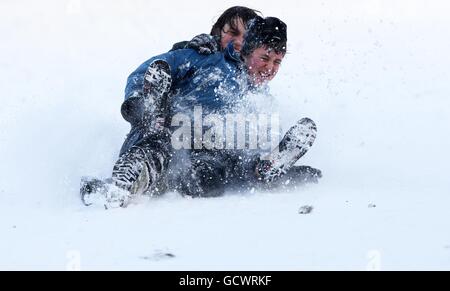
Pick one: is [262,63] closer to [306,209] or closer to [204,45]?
[204,45]

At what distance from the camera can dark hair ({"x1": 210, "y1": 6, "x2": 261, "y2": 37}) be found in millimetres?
4098

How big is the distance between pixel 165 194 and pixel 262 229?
0.85 metres

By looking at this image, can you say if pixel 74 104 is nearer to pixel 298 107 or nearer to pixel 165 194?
pixel 298 107

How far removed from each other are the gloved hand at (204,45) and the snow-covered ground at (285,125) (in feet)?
2.13

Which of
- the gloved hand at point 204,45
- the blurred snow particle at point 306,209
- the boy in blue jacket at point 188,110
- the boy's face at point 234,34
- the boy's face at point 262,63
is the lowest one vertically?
the blurred snow particle at point 306,209

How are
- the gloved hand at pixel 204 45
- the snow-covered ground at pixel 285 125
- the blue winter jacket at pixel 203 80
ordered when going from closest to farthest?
the snow-covered ground at pixel 285 125 → the blue winter jacket at pixel 203 80 → the gloved hand at pixel 204 45

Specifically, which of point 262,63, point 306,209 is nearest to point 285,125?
point 262,63

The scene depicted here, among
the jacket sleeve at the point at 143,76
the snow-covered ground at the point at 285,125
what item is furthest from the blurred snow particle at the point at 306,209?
the jacket sleeve at the point at 143,76

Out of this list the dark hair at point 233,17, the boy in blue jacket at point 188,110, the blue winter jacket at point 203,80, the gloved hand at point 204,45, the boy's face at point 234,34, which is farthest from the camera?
the dark hair at point 233,17

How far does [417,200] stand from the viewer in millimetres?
3018

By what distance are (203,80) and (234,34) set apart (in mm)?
474

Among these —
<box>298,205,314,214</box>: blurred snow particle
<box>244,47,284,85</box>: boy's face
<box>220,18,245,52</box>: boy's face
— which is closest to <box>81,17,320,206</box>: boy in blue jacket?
<box>244,47,284,85</box>: boy's face

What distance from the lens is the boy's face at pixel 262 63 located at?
369 cm

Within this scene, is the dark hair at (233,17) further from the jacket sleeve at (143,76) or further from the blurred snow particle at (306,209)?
the blurred snow particle at (306,209)
